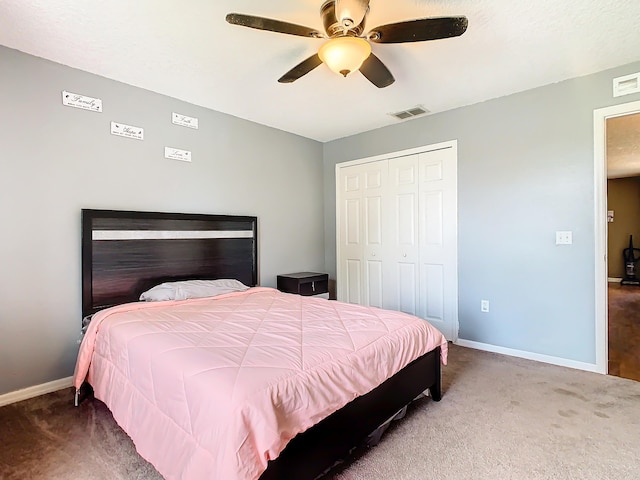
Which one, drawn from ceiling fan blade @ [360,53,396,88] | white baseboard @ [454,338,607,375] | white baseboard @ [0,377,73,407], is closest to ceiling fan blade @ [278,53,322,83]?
ceiling fan blade @ [360,53,396,88]

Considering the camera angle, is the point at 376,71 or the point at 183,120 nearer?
the point at 376,71

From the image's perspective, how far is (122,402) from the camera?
1834mm

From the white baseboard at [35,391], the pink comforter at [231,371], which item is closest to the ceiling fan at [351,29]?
the pink comforter at [231,371]

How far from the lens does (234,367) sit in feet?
4.70

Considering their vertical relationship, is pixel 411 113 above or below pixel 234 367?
above

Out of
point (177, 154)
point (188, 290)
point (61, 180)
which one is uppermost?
point (177, 154)

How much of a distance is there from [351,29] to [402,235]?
256 centimetres

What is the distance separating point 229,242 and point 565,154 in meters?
3.25

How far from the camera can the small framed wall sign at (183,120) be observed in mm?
3258

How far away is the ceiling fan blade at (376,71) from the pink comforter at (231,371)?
5.28 feet

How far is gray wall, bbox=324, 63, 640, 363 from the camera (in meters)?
2.88

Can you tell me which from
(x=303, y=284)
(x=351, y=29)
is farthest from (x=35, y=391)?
(x=351, y=29)

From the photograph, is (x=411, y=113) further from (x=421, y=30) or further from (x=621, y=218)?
(x=621, y=218)

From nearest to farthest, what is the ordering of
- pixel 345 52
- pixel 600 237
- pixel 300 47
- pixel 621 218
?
pixel 345 52
pixel 300 47
pixel 600 237
pixel 621 218
